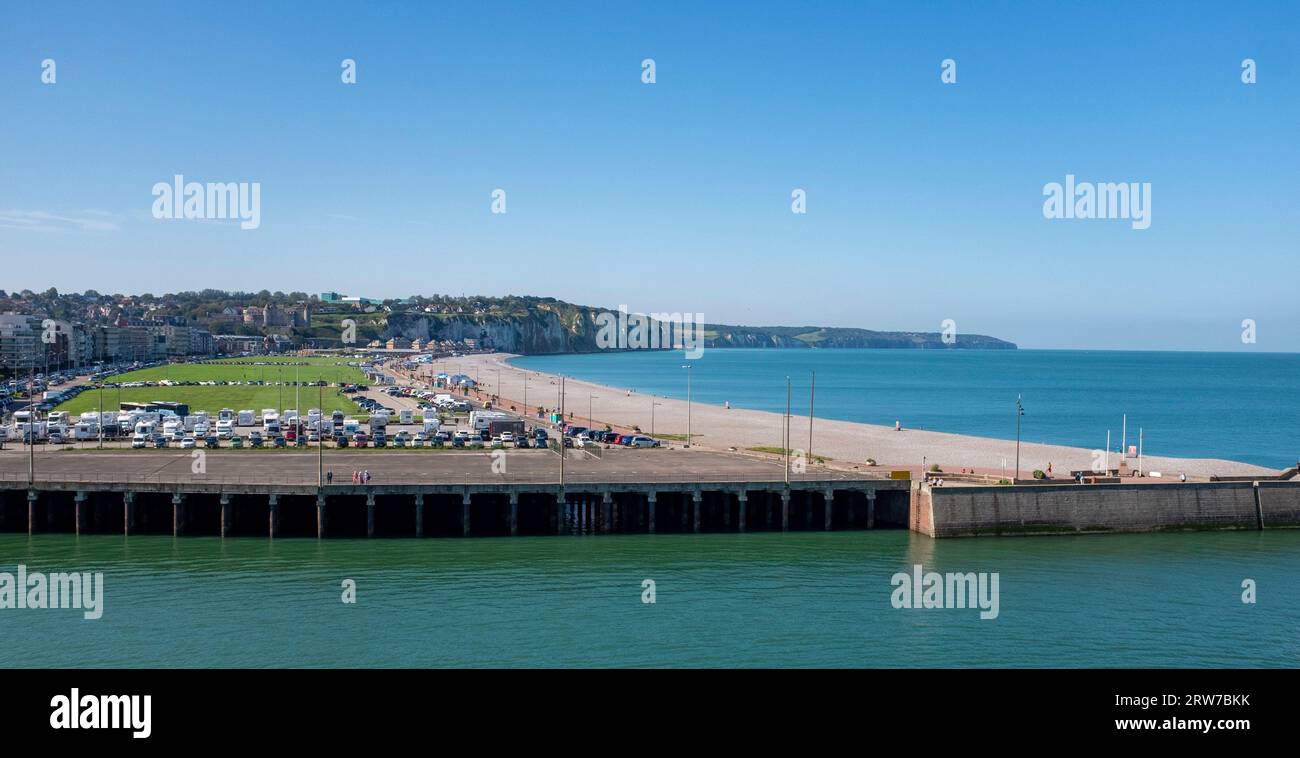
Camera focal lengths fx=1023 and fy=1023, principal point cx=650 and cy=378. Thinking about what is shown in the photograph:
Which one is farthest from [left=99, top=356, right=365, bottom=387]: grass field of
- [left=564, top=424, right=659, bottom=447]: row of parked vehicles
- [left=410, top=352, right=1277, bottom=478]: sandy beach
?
[left=564, top=424, right=659, bottom=447]: row of parked vehicles

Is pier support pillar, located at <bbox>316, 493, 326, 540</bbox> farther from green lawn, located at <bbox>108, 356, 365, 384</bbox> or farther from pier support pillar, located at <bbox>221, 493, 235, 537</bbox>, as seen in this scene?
green lawn, located at <bbox>108, 356, 365, 384</bbox>

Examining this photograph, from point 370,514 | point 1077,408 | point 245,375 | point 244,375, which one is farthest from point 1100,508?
point 245,375

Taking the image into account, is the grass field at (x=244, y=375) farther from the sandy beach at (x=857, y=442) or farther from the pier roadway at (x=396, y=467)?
the pier roadway at (x=396, y=467)

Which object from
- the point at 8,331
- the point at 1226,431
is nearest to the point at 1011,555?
the point at 1226,431

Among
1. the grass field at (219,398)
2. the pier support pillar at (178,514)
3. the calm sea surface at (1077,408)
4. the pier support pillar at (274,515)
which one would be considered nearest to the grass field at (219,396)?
the grass field at (219,398)

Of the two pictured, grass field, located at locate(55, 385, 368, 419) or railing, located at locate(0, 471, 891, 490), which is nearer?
railing, located at locate(0, 471, 891, 490)

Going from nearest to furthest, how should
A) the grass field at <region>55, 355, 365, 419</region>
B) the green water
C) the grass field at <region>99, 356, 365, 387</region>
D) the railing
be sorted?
the green water
the railing
the grass field at <region>55, 355, 365, 419</region>
the grass field at <region>99, 356, 365, 387</region>

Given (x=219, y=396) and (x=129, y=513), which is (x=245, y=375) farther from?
(x=129, y=513)
